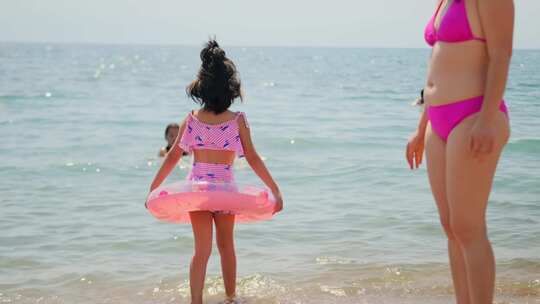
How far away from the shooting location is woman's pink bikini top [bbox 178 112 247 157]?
4402mm

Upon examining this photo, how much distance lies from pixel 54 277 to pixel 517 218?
450 centimetres

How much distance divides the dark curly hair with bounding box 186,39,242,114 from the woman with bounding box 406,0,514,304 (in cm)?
151

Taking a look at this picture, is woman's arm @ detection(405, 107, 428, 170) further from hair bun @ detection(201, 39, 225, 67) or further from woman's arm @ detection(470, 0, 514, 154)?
hair bun @ detection(201, 39, 225, 67)

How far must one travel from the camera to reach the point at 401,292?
532 cm

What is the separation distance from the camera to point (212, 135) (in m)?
4.40

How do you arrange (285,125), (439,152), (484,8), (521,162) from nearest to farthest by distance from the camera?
(484,8)
(439,152)
(521,162)
(285,125)

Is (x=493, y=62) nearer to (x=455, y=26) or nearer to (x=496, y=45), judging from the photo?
(x=496, y=45)

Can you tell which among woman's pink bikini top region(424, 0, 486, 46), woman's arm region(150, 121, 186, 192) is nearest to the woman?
woman's pink bikini top region(424, 0, 486, 46)

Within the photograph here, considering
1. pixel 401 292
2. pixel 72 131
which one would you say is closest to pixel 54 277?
pixel 401 292

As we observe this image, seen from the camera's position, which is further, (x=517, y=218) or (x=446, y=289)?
(x=517, y=218)

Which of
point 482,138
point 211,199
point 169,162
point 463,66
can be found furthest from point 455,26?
point 169,162

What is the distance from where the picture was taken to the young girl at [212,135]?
4.40m

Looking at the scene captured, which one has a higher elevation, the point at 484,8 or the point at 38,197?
the point at 484,8

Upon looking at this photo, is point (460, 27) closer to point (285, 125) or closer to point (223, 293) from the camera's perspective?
point (223, 293)
